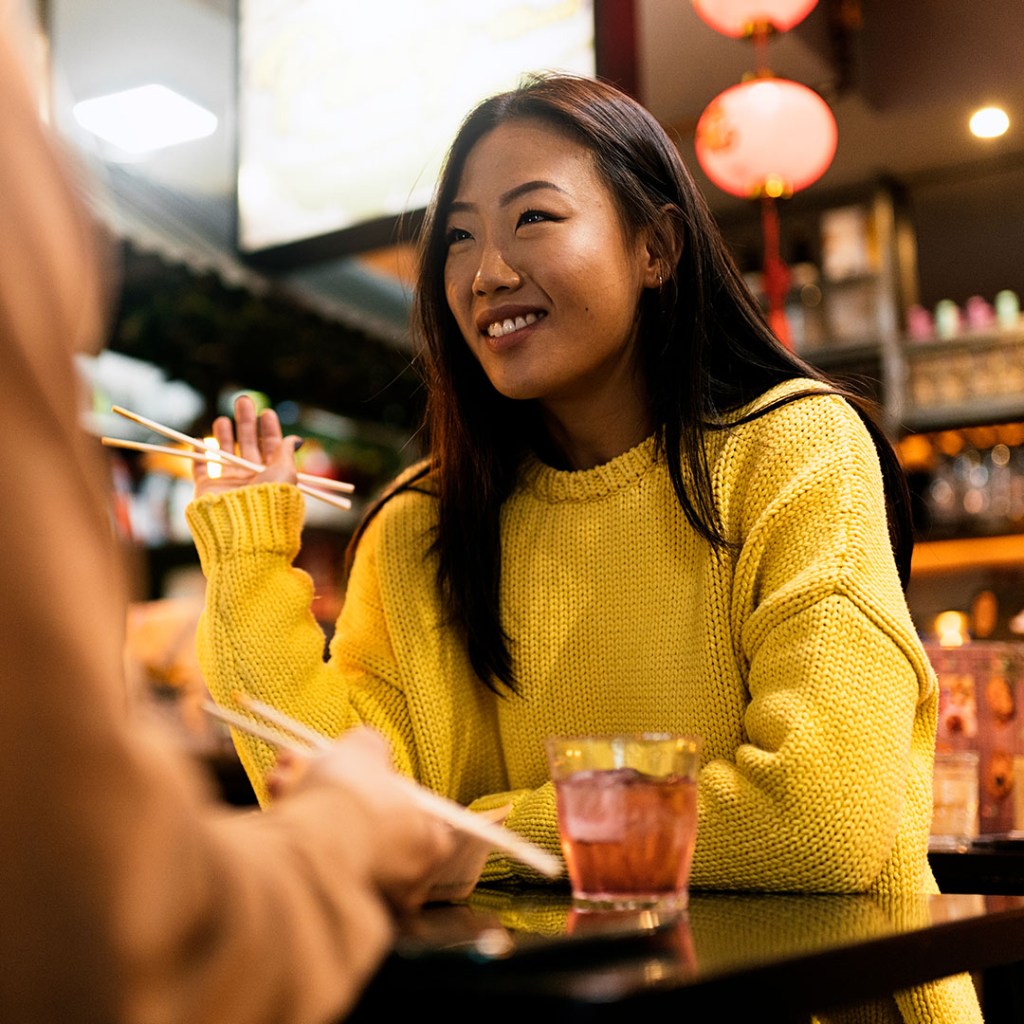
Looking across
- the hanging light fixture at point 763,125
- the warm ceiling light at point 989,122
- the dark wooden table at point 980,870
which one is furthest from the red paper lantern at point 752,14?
the dark wooden table at point 980,870

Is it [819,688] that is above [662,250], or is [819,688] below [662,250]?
below

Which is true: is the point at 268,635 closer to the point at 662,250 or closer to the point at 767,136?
the point at 662,250

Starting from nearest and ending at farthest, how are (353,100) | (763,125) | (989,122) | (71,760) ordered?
1. (71,760)
2. (353,100)
3. (763,125)
4. (989,122)

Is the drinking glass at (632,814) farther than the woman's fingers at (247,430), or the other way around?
the woman's fingers at (247,430)

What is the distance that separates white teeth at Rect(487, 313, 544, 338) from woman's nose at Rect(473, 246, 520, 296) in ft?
0.12

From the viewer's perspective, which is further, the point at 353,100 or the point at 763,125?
the point at 763,125

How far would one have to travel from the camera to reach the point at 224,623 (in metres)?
1.47

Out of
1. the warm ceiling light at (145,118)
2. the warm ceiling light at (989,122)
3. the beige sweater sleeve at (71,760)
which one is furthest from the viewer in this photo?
the warm ceiling light at (989,122)

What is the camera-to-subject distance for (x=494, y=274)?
4.75ft

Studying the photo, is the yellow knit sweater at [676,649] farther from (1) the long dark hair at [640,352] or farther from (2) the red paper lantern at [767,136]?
(2) the red paper lantern at [767,136]

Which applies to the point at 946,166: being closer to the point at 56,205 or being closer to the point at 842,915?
the point at 842,915

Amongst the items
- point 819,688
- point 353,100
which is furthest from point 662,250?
point 353,100

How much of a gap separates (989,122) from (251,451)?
4.07 metres

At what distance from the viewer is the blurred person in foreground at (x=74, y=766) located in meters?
0.46
